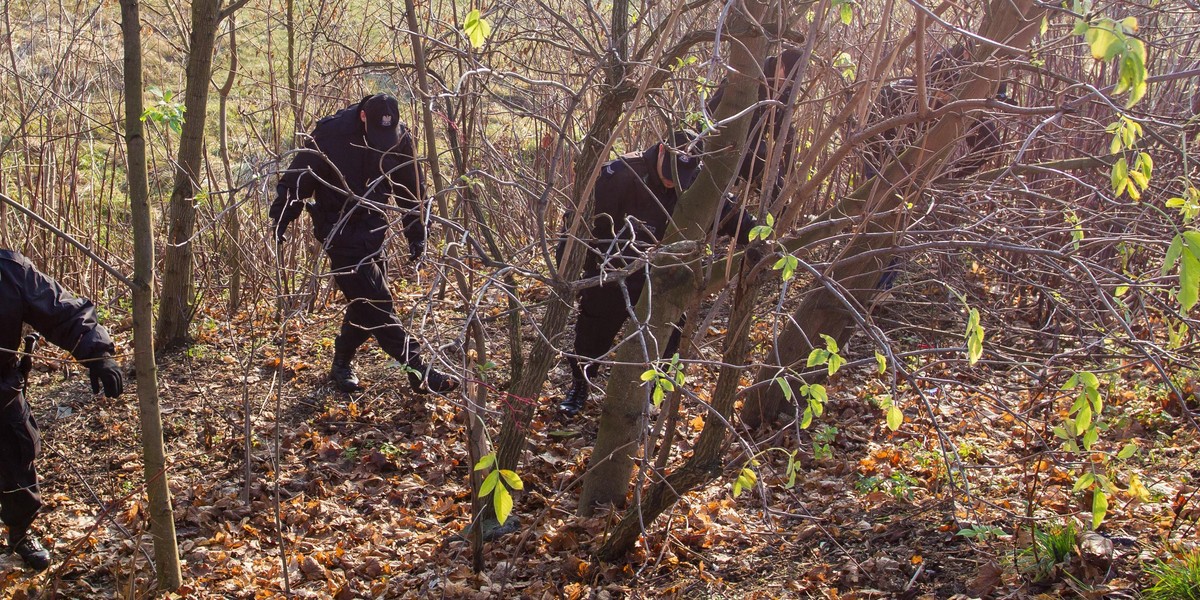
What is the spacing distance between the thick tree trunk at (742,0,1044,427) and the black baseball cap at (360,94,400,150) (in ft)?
8.05

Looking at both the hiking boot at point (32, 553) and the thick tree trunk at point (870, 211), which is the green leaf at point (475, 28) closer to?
the thick tree trunk at point (870, 211)

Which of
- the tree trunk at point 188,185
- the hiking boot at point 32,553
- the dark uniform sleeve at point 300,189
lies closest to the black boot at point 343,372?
the dark uniform sleeve at point 300,189

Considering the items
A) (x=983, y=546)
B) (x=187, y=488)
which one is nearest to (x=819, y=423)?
(x=983, y=546)

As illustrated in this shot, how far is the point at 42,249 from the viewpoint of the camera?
19.8 ft

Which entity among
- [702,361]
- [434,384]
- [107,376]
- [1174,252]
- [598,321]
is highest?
[1174,252]

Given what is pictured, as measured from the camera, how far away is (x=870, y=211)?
11.0ft

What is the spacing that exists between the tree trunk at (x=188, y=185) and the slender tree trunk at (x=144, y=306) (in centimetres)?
205

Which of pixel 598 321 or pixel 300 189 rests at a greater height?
pixel 300 189

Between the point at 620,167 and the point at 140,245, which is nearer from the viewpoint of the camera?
the point at 140,245

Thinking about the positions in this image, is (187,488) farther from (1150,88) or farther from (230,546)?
(1150,88)

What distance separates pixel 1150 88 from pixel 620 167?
4241 millimetres

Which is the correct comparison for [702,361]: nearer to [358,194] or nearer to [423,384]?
[423,384]

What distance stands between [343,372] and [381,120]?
1684 mm

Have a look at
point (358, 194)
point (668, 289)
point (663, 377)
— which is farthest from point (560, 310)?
point (358, 194)
